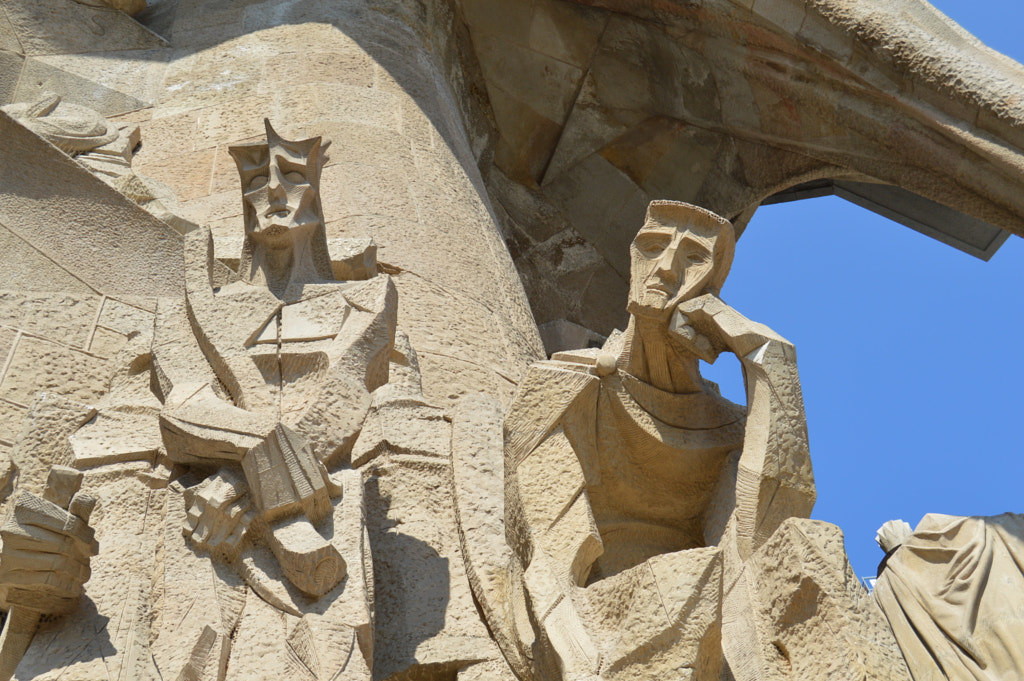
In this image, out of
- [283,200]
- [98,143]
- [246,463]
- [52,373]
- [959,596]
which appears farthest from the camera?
[98,143]

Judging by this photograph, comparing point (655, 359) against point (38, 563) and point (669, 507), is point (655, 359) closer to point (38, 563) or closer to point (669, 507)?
point (669, 507)

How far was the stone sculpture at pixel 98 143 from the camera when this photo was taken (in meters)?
6.72

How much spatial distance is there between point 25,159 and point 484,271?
6.22 feet

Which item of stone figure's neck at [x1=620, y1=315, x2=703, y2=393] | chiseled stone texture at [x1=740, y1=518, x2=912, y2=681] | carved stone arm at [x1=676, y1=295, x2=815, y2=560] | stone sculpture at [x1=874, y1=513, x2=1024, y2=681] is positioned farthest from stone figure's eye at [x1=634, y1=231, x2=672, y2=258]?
stone sculpture at [x1=874, y1=513, x2=1024, y2=681]

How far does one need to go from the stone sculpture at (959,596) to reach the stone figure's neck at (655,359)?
840 mm

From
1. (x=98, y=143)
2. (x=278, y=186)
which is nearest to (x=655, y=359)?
(x=278, y=186)

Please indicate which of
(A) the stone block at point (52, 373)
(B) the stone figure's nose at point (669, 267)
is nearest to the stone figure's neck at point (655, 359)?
(B) the stone figure's nose at point (669, 267)

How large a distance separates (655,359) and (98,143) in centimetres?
337

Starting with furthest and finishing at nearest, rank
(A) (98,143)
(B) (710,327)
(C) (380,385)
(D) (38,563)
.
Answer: (A) (98,143) → (C) (380,385) → (B) (710,327) → (D) (38,563)

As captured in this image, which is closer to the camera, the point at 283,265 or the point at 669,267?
the point at 669,267

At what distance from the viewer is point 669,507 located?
476 centimetres

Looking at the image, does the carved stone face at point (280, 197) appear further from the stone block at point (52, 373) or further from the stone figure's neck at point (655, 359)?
the stone figure's neck at point (655, 359)

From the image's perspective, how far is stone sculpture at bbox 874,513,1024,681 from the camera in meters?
4.24

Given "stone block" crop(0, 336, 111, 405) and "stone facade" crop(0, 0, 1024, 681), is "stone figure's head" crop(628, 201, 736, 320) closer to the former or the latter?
"stone facade" crop(0, 0, 1024, 681)
